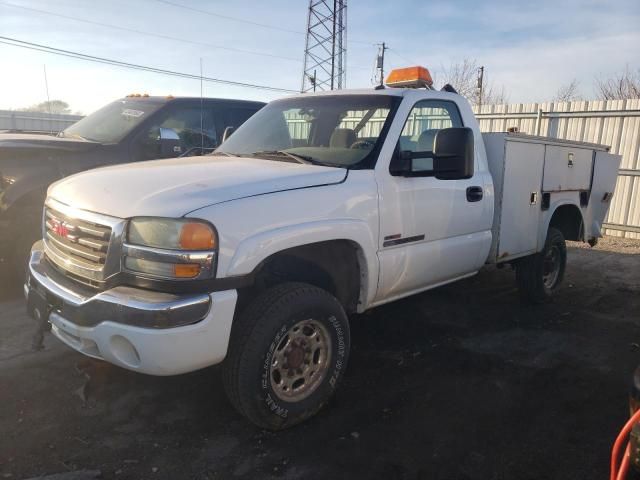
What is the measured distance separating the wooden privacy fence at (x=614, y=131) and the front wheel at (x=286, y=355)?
30.0 ft

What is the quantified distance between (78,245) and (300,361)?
55.3 inches

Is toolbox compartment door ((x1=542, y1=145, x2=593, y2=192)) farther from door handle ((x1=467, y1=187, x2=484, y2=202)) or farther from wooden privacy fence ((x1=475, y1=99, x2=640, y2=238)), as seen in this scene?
wooden privacy fence ((x1=475, y1=99, x2=640, y2=238))

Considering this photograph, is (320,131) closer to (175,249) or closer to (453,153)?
(453,153)

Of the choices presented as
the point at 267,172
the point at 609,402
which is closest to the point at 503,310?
the point at 609,402

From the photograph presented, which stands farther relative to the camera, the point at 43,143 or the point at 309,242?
the point at 43,143

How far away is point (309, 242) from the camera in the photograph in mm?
2938

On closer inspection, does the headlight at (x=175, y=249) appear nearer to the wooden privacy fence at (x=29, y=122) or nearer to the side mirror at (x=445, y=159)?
the side mirror at (x=445, y=159)

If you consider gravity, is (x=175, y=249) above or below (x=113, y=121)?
below

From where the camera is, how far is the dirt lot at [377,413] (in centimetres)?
271

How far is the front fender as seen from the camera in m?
2.62

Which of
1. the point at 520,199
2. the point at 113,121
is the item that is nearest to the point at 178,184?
the point at 520,199

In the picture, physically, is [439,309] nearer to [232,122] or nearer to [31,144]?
[232,122]

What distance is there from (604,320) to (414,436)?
3137 mm

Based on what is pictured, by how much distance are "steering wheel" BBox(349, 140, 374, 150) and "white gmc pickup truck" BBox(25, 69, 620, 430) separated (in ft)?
0.05
